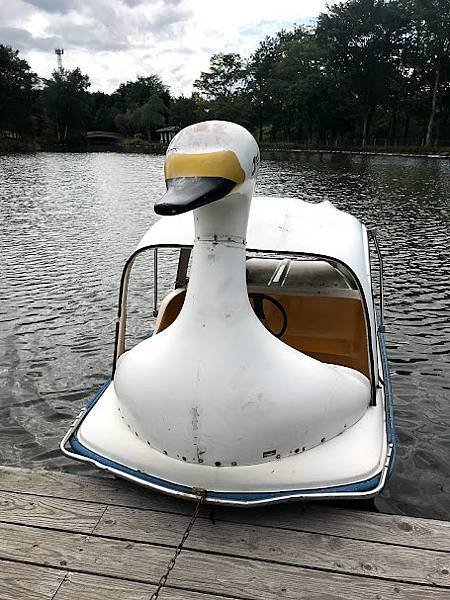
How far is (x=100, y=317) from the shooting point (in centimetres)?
953

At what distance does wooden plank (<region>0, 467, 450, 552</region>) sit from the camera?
358 centimetres

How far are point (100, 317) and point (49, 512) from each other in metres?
5.94

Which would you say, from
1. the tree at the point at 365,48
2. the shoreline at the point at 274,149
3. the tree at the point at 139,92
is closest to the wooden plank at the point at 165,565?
the shoreline at the point at 274,149

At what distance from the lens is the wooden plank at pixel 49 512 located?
366 cm

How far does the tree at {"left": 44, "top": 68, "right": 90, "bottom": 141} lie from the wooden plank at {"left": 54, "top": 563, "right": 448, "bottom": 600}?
304 feet

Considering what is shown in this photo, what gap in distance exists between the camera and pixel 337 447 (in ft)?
12.4

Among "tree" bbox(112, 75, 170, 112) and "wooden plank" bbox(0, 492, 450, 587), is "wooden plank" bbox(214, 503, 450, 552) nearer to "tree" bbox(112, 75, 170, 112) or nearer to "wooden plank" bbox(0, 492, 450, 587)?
"wooden plank" bbox(0, 492, 450, 587)

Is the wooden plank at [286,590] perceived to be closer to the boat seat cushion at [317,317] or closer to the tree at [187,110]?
the boat seat cushion at [317,317]

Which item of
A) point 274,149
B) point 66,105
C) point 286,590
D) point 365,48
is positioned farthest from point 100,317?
point 66,105

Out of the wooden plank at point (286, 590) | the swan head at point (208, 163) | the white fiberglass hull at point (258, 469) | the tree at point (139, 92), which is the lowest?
the wooden plank at point (286, 590)

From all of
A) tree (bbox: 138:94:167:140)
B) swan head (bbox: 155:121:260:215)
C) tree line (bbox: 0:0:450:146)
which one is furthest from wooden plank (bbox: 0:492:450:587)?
tree (bbox: 138:94:167:140)

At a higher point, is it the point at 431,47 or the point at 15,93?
the point at 431,47

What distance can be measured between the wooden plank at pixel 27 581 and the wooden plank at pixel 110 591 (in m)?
0.06

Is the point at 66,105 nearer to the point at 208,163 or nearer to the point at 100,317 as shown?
the point at 100,317
